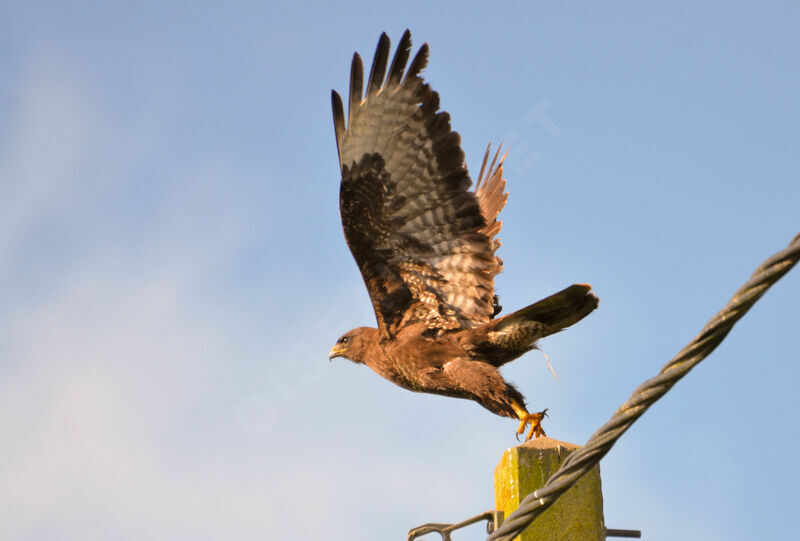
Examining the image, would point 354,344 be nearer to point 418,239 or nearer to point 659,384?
point 418,239

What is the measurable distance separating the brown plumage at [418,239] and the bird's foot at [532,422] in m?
0.34

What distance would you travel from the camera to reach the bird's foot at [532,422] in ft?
18.3

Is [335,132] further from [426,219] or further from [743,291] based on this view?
[743,291]

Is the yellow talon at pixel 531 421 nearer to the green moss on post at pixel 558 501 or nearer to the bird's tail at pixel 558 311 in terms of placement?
the bird's tail at pixel 558 311

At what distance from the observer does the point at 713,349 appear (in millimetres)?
2080

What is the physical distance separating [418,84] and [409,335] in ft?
5.55

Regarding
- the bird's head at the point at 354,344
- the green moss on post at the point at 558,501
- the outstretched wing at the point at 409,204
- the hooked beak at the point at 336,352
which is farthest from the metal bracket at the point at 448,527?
the hooked beak at the point at 336,352

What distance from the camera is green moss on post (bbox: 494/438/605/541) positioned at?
10.7 feet

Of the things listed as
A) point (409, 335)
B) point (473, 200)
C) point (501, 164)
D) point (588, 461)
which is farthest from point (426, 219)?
point (588, 461)

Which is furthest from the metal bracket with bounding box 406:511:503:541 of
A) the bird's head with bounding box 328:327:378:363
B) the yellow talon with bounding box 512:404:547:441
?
the bird's head with bounding box 328:327:378:363

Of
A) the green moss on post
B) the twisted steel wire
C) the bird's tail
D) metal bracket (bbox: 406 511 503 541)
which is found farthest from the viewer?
the bird's tail

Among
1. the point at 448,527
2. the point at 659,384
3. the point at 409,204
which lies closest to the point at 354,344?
the point at 409,204

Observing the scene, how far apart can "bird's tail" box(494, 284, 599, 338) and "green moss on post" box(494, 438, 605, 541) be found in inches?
86.3

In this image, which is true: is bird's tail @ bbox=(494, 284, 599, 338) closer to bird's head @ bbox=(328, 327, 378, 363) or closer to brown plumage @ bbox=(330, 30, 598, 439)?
brown plumage @ bbox=(330, 30, 598, 439)
